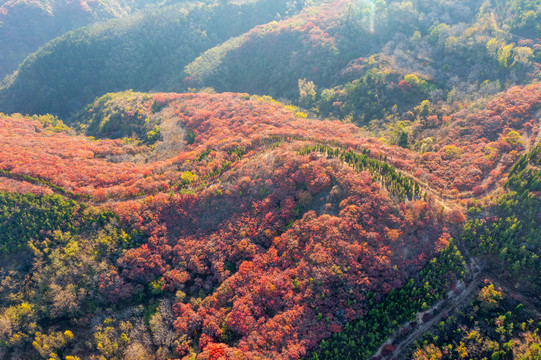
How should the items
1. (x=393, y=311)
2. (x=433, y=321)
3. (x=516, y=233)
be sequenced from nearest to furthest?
(x=393, y=311)
(x=433, y=321)
(x=516, y=233)

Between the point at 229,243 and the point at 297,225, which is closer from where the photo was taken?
the point at 297,225

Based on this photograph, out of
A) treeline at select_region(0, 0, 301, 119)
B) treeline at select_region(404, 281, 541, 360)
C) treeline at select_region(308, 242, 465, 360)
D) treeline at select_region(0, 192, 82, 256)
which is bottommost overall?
treeline at select_region(404, 281, 541, 360)

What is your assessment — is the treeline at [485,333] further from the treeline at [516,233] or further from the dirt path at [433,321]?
the treeline at [516,233]

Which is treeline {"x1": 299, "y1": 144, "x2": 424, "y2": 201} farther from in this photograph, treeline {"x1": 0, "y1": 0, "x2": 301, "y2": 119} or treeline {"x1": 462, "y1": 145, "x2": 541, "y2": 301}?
treeline {"x1": 0, "y1": 0, "x2": 301, "y2": 119}

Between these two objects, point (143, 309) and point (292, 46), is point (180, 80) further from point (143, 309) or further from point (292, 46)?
point (143, 309)

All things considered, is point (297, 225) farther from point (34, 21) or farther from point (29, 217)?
point (34, 21)

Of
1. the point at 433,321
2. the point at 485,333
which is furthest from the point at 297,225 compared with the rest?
the point at 485,333

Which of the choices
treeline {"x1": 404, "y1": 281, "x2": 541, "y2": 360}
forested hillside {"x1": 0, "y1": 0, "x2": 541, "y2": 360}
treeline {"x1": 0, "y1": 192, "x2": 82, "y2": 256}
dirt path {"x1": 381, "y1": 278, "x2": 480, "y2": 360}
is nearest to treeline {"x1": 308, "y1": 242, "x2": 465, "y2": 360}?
forested hillside {"x1": 0, "y1": 0, "x2": 541, "y2": 360}

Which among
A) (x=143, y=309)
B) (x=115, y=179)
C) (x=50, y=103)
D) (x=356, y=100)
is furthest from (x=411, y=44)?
(x=50, y=103)
